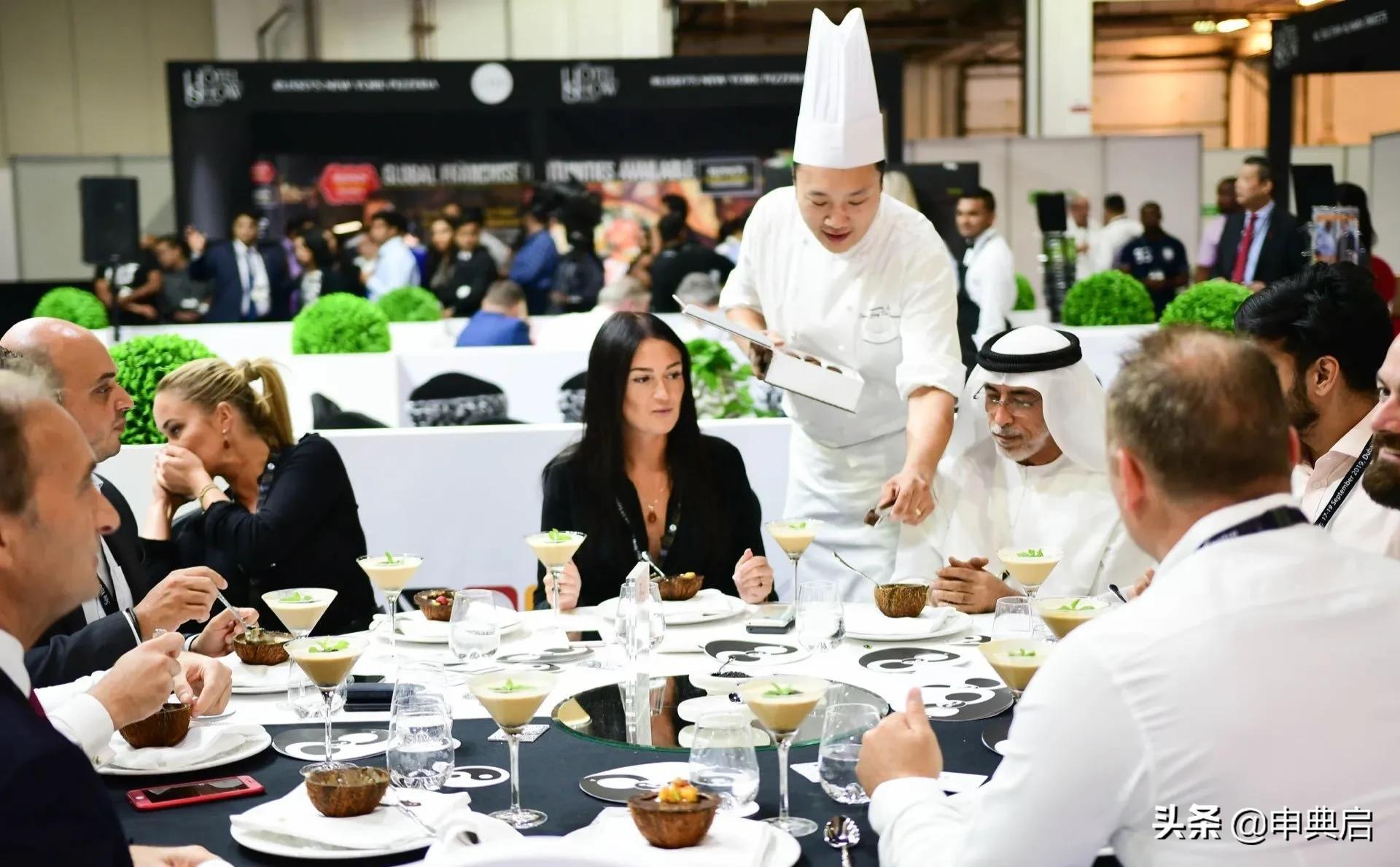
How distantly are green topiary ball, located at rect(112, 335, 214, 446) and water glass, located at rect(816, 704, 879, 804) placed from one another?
12.4ft

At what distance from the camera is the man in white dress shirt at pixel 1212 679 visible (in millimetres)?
1474

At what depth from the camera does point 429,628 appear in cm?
317

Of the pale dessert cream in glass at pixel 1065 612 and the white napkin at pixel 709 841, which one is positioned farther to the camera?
the pale dessert cream in glass at pixel 1065 612

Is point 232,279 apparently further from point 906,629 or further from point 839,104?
point 906,629

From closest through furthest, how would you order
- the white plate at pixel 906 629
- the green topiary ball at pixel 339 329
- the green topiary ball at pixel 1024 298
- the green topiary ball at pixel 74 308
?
1. the white plate at pixel 906 629
2. the green topiary ball at pixel 339 329
3. the green topiary ball at pixel 74 308
4. the green topiary ball at pixel 1024 298

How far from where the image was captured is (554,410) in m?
7.62

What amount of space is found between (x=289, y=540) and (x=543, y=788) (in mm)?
1794

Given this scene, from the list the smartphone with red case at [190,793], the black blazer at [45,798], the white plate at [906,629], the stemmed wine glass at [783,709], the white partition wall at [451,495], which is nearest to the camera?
the black blazer at [45,798]

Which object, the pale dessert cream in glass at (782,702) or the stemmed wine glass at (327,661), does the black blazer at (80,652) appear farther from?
the pale dessert cream in glass at (782,702)

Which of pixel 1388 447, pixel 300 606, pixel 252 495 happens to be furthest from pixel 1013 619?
pixel 252 495

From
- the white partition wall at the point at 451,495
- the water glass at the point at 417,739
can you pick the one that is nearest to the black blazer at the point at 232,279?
the white partition wall at the point at 451,495

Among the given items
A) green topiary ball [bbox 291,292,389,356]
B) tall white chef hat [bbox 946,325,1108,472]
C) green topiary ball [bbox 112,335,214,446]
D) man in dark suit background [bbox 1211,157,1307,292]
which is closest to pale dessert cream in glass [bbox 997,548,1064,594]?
tall white chef hat [bbox 946,325,1108,472]

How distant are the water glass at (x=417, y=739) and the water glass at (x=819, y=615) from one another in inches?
34.6

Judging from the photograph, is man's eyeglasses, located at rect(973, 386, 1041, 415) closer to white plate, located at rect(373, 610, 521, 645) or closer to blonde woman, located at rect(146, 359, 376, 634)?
white plate, located at rect(373, 610, 521, 645)
